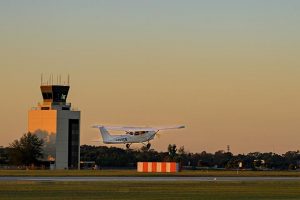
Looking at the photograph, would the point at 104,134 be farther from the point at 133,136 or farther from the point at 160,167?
the point at 160,167

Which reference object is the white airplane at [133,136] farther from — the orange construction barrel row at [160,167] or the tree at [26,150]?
the tree at [26,150]

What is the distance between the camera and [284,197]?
68188mm

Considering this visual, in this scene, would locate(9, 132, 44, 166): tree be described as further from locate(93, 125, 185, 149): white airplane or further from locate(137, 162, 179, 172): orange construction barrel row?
locate(137, 162, 179, 172): orange construction barrel row

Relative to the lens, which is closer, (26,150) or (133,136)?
(133,136)

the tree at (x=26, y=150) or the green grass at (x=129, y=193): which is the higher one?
the tree at (x=26, y=150)

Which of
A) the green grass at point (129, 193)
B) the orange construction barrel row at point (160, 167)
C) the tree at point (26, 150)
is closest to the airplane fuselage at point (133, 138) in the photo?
the orange construction barrel row at point (160, 167)

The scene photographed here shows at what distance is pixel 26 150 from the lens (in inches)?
7525

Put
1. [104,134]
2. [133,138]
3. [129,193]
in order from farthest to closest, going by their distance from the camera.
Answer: [104,134]
[133,138]
[129,193]

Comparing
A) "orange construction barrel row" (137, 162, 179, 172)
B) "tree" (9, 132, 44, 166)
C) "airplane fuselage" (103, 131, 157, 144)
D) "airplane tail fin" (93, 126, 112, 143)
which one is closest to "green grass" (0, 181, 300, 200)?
"orange construction barrel row" (137, 162, 179, 172)

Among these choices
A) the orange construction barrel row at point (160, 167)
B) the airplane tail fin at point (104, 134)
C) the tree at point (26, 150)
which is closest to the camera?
the orange construction barrel row at point (160, 167)

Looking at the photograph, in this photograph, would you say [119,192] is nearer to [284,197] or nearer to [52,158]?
[284,197]

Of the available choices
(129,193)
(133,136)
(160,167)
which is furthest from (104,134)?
(129,193)

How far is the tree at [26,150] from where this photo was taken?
629 feet

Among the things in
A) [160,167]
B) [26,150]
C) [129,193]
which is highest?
[26,150]
